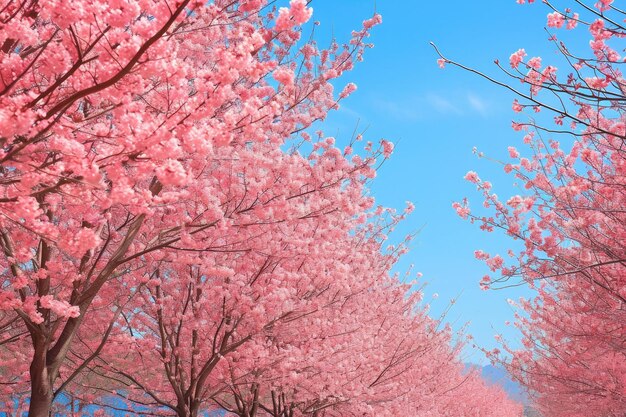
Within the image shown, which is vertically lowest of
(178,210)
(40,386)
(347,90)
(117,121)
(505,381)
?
(40,386)

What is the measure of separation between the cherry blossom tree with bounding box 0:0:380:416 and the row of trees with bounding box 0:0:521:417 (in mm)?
18

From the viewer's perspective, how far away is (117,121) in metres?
3.71

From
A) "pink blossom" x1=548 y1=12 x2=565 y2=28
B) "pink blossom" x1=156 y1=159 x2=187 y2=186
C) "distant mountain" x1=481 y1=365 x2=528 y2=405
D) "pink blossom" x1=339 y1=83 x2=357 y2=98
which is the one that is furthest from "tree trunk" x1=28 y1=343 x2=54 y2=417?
"distant mountain" x1=481 y1=365 x2=528 y2=405

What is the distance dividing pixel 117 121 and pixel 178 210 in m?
3.28

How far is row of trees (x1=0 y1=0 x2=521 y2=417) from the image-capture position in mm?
3418

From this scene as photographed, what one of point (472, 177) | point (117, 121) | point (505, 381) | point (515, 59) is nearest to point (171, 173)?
point (117, 121)

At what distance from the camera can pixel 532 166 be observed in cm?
959

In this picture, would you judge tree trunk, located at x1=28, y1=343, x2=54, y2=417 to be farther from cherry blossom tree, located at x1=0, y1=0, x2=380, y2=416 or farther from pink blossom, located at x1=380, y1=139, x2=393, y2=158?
pink blossom, located at x1=380, y1=139, x2=393, y2=158

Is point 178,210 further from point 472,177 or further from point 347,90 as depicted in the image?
point 472,177

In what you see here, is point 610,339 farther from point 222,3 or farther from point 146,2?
point 146,2

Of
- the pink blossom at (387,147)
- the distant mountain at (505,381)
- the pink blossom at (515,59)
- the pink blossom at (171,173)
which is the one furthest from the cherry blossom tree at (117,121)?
the distant mountain at (505,381)

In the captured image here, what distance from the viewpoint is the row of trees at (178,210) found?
135 inches

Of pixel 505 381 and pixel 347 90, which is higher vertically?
pixel 505 381

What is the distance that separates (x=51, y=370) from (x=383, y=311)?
8540 mm
